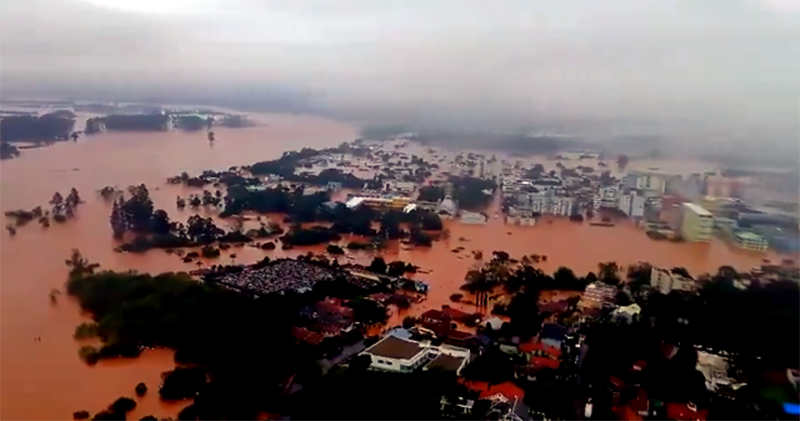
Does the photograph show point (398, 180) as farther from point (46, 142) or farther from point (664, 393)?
point (664, 393)

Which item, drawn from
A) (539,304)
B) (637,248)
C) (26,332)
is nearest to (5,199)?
(26,332)

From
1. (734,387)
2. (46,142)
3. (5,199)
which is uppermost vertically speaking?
(46,142)

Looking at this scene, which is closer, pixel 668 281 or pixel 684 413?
pixel 684 413

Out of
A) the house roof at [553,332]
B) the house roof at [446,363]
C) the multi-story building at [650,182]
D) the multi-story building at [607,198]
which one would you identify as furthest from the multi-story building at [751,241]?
the house roof at [446,363]

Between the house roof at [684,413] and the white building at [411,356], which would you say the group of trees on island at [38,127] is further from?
the house roof at [684,413]

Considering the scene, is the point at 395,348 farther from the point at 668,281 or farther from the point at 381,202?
the point at 381,202

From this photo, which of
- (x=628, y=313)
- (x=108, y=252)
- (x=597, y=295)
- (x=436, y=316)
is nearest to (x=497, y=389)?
(x=436, y=316)
